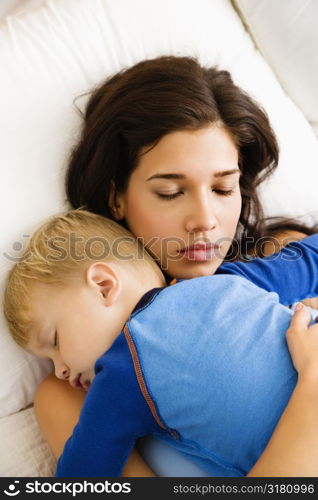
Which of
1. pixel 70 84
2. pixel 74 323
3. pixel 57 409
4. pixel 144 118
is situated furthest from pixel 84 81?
pixel 57 409

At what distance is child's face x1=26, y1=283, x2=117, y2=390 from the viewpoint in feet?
3.09

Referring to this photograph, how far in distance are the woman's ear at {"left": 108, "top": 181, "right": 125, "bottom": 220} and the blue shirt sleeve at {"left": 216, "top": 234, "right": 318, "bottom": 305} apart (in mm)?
237

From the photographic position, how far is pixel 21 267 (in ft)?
3.36

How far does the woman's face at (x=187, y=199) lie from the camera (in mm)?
1083

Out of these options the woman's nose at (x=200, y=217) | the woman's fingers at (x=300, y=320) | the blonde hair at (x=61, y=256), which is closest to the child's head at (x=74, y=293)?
the blonde hair at (x=61, y=256)

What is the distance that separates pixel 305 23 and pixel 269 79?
0.18m

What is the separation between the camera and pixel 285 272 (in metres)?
1.17

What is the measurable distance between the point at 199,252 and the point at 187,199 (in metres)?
0.11

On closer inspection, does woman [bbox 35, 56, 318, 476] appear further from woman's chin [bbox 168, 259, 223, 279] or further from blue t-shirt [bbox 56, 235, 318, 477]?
blue t-shirt [bbox 56, 235, 318, 477]

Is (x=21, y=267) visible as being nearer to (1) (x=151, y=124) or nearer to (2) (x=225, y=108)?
(1) (x=151, y=124)

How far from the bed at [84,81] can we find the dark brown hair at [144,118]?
57 mm

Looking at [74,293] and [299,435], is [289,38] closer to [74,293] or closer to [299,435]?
[74,293]

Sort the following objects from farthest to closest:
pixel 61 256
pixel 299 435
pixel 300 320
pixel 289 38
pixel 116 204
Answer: pixel 289 38 < pixel 116 204 < pixel 61 256 < pixel 300 320 < pixel 299 435

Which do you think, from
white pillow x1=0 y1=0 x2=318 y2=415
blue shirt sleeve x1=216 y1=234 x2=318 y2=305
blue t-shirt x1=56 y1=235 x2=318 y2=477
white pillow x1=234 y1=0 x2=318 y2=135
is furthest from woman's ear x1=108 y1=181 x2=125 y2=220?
white pillow x1=234 y1=0 x2=318 y2=135
